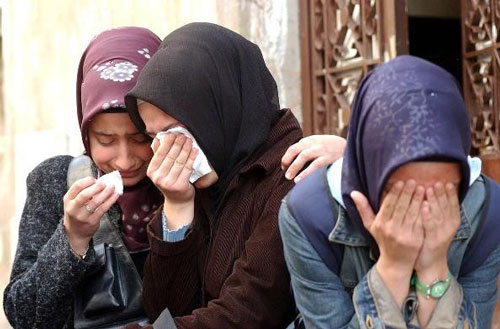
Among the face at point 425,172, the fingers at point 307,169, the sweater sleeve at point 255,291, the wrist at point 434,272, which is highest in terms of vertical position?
the face at point 425,172

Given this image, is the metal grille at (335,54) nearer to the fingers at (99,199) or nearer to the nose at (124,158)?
the nose at (124,158)

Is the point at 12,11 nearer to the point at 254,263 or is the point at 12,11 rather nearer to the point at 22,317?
the point at 22,317

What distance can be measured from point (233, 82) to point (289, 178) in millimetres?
361

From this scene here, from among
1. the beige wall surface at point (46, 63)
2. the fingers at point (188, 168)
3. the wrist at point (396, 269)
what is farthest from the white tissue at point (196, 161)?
the beige wall surface at point (46, 63)

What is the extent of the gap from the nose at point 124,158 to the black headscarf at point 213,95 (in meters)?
0.13

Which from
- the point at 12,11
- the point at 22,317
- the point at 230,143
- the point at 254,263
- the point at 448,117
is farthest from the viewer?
the point at 12,11

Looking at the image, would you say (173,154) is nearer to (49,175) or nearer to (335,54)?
(49,175)

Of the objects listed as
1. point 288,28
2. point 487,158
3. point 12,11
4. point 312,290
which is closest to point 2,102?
point 12,11

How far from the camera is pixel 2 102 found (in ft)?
21.0

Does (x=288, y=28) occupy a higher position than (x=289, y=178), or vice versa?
(x=288, y=28)

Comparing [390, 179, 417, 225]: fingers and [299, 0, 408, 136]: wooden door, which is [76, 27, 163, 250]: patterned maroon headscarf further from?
[299, 0, 408, 136]: wooden door

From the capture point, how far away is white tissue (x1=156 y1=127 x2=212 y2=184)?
264cm

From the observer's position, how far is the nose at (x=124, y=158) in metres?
2.88

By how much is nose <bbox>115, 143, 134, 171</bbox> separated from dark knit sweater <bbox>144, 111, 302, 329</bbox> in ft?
0.80
